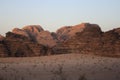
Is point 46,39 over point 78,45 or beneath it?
over

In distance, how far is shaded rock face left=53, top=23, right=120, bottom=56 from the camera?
40.9m

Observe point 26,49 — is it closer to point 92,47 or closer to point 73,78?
point 92,47

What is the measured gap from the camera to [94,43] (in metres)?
42.9

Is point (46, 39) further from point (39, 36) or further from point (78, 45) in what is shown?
point (78, 45)

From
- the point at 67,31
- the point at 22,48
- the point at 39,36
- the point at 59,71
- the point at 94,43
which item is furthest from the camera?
the point at 67,31

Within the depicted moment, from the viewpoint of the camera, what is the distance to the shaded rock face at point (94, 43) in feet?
134

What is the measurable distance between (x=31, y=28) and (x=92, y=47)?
195ft

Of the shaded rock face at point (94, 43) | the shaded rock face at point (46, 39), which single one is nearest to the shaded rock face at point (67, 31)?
the shaded rock face at point (46, 39)

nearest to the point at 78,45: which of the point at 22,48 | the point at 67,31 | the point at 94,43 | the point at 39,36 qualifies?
the point at 94,43

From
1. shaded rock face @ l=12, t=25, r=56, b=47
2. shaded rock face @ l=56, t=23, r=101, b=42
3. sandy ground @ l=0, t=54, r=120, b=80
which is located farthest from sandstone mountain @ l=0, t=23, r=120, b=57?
shaded rock face @ l=56, t=23, r=101, b=42

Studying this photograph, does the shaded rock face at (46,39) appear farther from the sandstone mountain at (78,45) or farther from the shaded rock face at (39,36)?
the sandstone mountain at (78,45)

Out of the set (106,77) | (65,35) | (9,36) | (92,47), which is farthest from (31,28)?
(106,77)

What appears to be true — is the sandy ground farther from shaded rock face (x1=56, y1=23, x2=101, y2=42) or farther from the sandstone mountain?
shaded rock face (x1=56, y1=23, x2=101, y2=42)

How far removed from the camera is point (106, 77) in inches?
715
